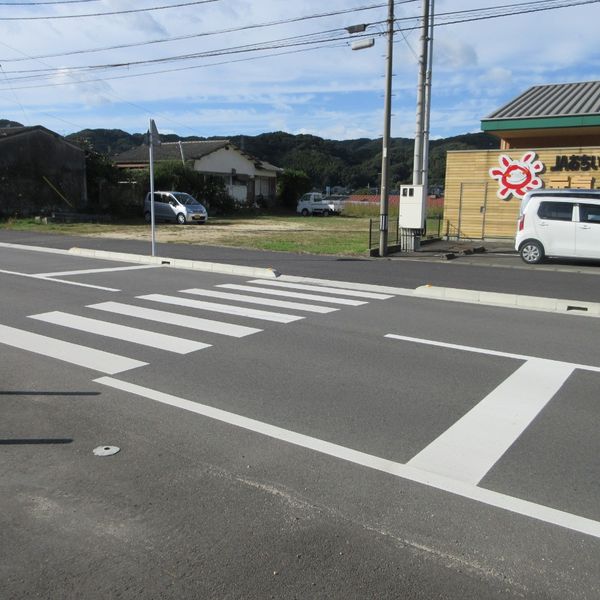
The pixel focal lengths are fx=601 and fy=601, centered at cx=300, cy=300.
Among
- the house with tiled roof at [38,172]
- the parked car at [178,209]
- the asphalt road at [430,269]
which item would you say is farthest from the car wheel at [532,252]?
the house with tiled roof at [38,172]

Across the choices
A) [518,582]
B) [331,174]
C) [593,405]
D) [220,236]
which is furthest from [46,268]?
[331,174]

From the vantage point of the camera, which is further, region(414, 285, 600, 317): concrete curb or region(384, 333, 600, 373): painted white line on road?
region(414, 285, 600, 317): concrete curb

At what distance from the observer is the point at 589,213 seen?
15.2 m

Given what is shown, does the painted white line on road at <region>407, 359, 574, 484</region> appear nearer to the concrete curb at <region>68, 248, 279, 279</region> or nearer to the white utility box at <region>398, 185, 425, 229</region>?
the concrete curb at <region>68, 248, 279, 279</region>

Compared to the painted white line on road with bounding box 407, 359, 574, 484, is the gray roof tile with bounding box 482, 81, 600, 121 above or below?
above

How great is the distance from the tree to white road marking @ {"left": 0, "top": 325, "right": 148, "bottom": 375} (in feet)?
146

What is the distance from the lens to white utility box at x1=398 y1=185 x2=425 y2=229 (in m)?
18.9

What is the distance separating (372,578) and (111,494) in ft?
5.68

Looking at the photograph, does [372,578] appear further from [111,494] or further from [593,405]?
[593,405]

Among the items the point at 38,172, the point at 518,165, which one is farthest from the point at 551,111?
the point at 38,172

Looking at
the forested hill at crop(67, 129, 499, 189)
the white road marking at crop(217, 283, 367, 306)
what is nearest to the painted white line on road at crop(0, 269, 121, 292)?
the white road marking at crop(217, 283, 367, 306)

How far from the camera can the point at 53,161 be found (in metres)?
35.0

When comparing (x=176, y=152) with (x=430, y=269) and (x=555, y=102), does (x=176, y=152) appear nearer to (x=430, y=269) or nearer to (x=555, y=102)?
(x=555, y=102)

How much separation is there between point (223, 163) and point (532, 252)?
112ft
